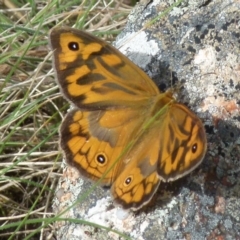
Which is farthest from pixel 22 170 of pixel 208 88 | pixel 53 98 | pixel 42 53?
pixel 208 88

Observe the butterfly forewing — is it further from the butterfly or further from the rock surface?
the rock surface

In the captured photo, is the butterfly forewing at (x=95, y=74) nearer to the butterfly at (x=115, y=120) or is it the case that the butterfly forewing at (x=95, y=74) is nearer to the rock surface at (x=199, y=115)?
the butterfly at (x=115, y=120)

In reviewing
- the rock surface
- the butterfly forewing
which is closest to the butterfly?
the butterfly forewing

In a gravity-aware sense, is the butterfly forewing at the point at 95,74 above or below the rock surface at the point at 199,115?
above

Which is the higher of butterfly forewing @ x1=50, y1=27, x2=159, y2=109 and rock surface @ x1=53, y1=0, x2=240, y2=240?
butterfly forewing @ x1=50, y1=27, x2=159, y2=109

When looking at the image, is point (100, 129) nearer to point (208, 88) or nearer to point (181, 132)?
point (181, 132)

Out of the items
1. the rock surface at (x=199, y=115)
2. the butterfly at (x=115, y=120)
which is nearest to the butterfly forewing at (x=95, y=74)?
the butterfly at (x=115, y=120)
